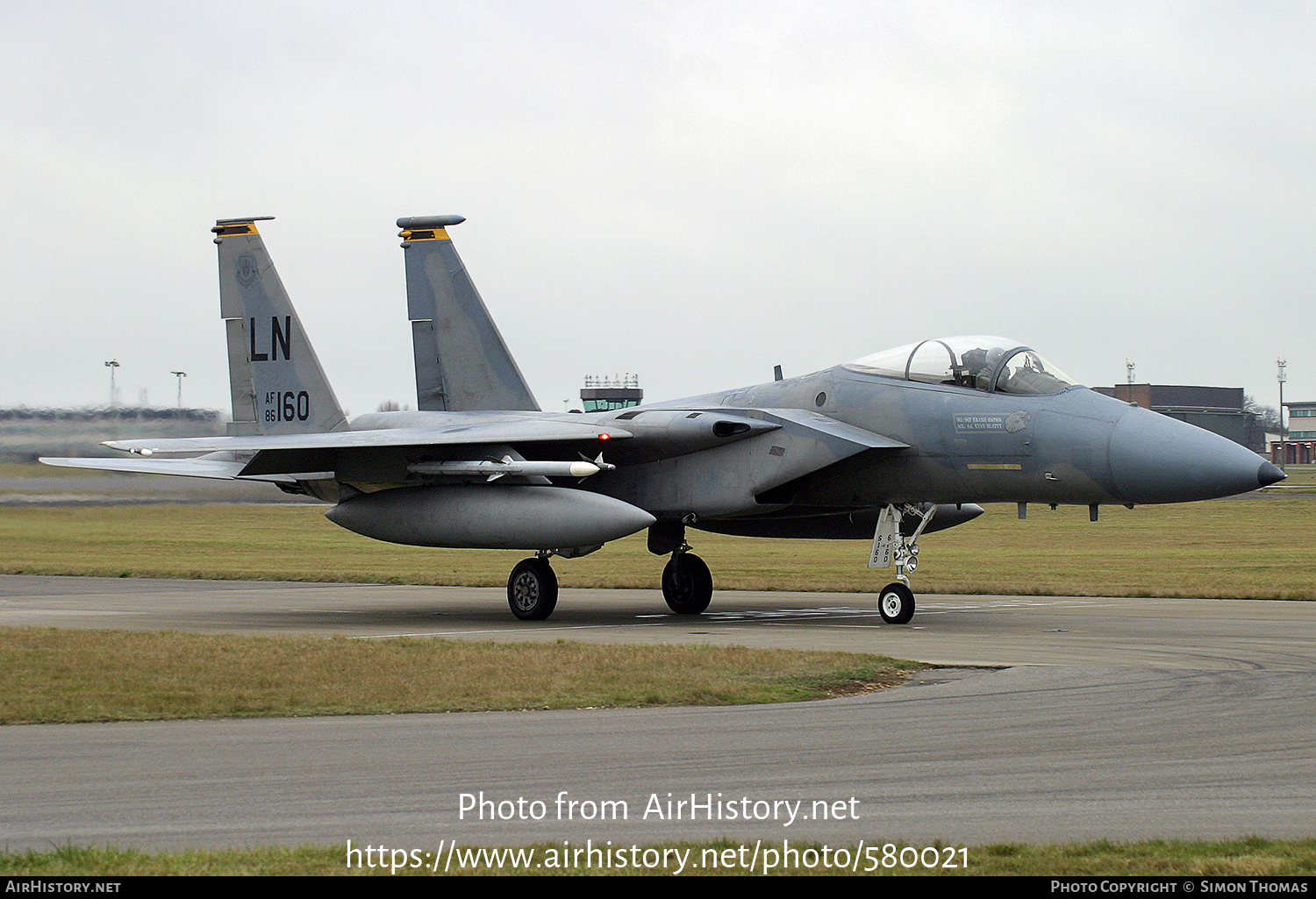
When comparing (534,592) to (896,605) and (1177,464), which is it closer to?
(896,605)

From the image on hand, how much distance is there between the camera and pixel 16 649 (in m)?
12.7

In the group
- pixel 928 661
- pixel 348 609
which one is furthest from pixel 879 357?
pixel 348 609

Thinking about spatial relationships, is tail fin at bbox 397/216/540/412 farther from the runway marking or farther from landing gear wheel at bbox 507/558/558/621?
the runway marking

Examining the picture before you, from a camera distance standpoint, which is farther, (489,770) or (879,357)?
(879,357)

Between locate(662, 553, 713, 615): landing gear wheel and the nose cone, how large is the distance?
6006 millimetres

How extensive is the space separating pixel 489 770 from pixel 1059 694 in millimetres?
4667

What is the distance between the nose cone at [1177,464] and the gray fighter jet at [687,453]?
0.07ft

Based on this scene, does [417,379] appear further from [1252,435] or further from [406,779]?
[1252,435]

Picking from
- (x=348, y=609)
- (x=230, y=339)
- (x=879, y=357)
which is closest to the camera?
(x=879, y=357)

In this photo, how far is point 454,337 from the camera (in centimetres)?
2162

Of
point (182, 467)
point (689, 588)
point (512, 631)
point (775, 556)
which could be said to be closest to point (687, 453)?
point (689, 588)

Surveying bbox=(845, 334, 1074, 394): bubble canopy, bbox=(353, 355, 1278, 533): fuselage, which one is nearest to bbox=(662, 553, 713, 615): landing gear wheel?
bbox=(353, 355, 1278, 533): fuselage

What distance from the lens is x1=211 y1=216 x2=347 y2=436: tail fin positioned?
68.4ft

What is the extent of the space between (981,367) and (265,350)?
10.8 metres
